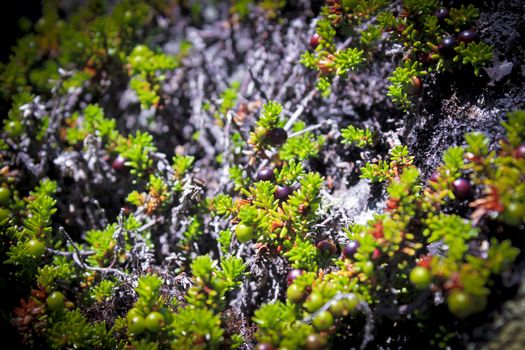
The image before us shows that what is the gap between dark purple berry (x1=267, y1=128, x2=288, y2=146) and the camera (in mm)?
2990

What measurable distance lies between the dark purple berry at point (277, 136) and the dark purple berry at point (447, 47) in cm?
124

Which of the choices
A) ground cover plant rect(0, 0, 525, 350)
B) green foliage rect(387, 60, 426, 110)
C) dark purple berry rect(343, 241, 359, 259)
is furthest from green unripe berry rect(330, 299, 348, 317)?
green foliage rect(387, 60, 426, 110)

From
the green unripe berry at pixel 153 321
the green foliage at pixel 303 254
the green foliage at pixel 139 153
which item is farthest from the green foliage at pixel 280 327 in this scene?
the green foliage at pixel 139 153

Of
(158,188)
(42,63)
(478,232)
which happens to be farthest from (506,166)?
(42,63)

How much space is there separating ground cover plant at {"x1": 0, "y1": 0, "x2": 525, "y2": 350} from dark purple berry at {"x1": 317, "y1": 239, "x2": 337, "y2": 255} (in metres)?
0.01

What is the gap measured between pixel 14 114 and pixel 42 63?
107 cm

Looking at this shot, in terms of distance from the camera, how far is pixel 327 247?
255 cm

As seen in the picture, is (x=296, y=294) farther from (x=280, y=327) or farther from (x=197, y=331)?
(x=197, y=331)

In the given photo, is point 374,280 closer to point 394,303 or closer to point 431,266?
point 394,303

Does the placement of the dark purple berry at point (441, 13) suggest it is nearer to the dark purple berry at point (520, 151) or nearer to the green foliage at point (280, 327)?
the dark purple berry at point (520, 151)

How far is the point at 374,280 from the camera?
222 cm

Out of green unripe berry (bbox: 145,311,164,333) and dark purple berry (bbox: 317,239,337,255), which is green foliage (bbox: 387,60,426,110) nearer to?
dark purple berry (bbox: 317,239,337,255)

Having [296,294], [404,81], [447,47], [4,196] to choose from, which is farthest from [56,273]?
[447,47]

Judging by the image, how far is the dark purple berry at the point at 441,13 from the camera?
2.82 metres
